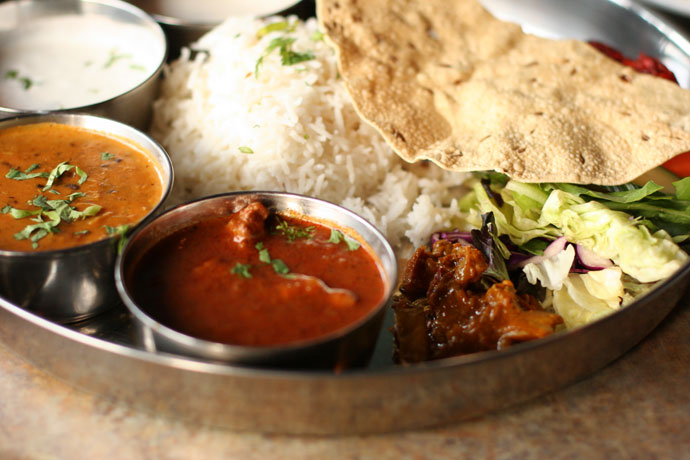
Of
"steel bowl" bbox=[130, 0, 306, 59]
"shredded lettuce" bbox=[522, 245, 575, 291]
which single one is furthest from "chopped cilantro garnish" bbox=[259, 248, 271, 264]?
"steel bowl" bbox=[130, 0, 306, 59]

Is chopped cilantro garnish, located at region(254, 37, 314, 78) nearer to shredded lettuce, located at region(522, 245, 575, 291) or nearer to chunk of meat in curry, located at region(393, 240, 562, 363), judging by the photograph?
chunk of meat in curry, located at region(393, 240, 562, 363)

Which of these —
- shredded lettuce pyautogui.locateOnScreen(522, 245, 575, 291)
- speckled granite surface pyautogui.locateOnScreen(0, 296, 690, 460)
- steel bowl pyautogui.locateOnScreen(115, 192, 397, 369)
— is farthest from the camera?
shredded lettuce pyautogui.locateOnScreen(522, 245, 575, 291)

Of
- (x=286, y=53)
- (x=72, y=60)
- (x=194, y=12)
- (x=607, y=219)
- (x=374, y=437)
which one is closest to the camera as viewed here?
(x=374, y=437)

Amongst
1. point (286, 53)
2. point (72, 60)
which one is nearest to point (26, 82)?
point (72, 60)

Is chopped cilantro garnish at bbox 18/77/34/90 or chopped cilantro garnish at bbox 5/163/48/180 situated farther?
chopped cilantro garnish at bbox 18/77/34/90

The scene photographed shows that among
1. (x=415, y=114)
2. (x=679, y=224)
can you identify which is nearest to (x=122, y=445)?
(x=415, y=114)

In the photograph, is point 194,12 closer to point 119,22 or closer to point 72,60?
point 119,22
